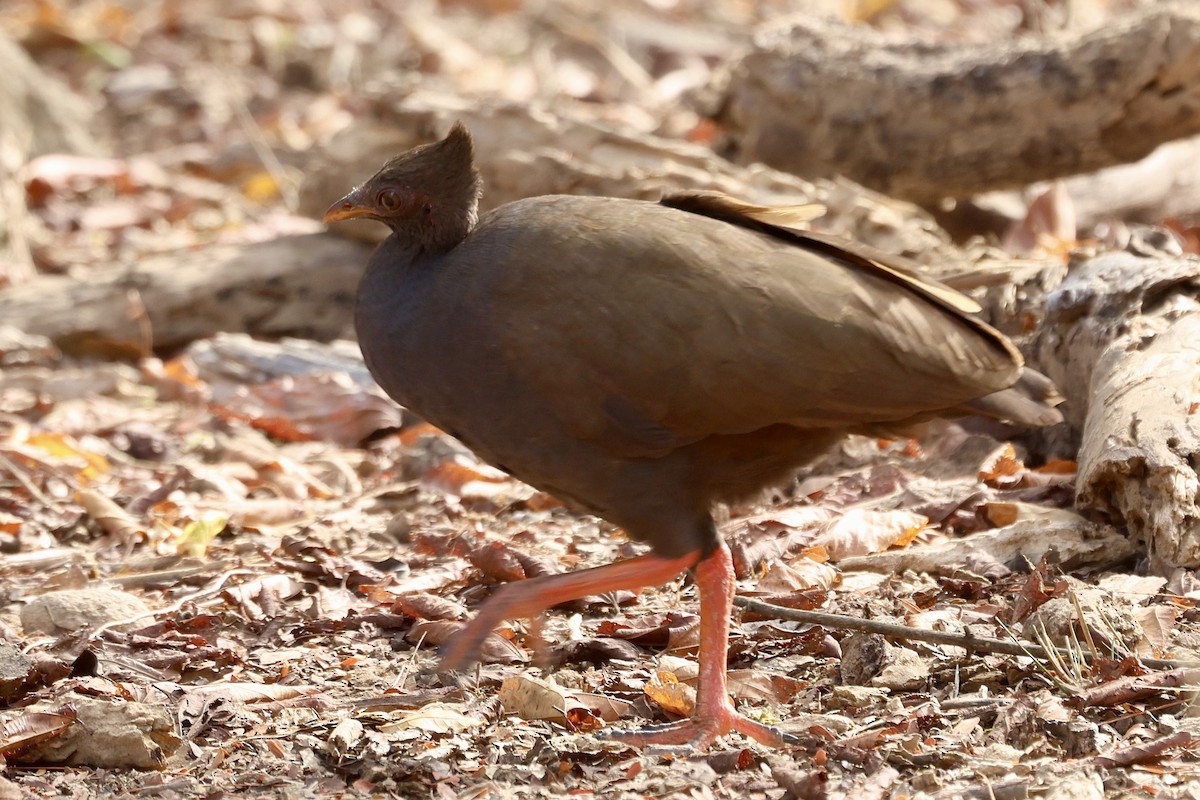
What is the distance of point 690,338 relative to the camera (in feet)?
12.5

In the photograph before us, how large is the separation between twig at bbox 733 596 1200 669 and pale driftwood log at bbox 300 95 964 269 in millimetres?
2713

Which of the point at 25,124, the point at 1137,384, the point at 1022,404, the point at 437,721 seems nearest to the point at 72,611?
the point at 437,721

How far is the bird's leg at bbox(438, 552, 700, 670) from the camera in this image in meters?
3.81

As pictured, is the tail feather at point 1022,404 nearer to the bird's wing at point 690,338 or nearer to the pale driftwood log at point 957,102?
the bird's wing at point 690,338

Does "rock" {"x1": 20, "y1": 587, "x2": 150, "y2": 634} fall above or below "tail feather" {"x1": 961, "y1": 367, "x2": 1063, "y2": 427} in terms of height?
below

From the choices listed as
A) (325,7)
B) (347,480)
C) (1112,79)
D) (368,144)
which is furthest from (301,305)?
(325,7)

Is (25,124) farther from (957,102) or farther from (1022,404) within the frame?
(1022,404)

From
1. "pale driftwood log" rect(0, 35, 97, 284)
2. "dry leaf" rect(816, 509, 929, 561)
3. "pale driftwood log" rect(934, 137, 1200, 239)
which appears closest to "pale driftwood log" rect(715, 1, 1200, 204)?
"pale driftwood log" rect(934, 137, 1200, 239)

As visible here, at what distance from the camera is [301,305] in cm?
792

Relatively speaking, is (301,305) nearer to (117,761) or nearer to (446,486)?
(446,486)

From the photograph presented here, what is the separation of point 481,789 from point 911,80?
5123 mm

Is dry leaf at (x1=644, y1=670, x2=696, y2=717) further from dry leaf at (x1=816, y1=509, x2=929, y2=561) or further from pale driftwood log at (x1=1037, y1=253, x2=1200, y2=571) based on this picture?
pale driftwood log at (x1=1037, y1=253, x2=1200, y2=571)

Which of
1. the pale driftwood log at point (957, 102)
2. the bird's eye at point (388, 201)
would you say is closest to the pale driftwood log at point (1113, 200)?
the pale driftwood log at point (957, 102)

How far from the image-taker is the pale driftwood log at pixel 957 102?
688 cm
